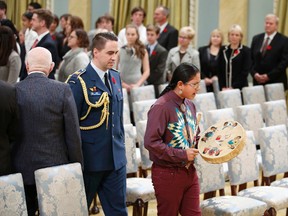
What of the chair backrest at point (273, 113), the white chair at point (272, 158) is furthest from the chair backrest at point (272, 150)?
the chair backrest at point (273, 113)

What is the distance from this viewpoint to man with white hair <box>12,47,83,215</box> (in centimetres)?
421

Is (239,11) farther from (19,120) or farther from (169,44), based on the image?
(19,120)

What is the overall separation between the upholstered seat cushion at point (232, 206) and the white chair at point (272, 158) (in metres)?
0.24

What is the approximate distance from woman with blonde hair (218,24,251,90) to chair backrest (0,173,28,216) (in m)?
5.52

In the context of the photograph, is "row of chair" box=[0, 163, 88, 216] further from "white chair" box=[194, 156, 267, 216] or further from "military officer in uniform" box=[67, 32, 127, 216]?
"white chair" box=[194, 156, 267, 216]

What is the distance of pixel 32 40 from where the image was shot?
7.96 metres

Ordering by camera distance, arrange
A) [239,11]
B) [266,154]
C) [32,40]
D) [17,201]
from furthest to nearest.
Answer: [239,11] → [32,40] → [266,154] → [17,201]

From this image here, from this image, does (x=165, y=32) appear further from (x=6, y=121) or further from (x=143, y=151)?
(x=6, y=121)

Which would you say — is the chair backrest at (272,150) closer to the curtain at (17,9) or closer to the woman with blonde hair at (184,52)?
the woman with blonde hair at (184,52)

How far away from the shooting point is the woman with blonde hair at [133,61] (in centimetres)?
836

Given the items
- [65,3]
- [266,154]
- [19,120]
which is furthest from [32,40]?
[65,3]

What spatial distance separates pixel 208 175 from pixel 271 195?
1.72 feet

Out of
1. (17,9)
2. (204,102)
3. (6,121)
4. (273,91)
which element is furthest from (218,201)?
(17,9)

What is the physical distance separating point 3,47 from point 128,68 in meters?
2.25
